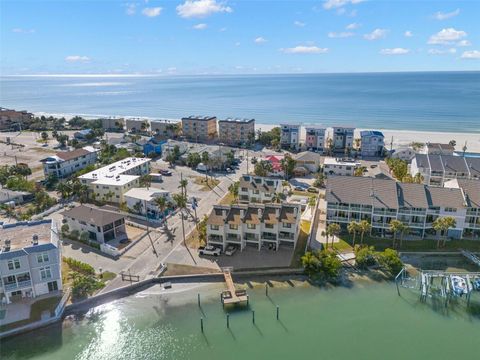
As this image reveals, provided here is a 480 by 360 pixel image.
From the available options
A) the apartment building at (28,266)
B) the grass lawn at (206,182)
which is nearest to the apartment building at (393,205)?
the grass lawn at (206,182)

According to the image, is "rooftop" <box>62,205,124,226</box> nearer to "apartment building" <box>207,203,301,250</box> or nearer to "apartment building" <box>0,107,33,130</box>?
"apartment building" <box>207,203,301,250</box>

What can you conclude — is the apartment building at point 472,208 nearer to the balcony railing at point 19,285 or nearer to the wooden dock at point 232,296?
the wooden dock at point 232,296

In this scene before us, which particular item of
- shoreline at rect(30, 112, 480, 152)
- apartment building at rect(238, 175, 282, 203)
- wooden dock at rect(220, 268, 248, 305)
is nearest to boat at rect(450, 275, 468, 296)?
wooden dock at rect(220, 268, 248, 305)

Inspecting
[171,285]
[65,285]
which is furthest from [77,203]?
[171,285]

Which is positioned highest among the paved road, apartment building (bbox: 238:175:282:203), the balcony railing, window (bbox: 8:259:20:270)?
apartment building (bbox: 238:175:282:203)

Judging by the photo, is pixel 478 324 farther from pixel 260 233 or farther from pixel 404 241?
pixel 260 233

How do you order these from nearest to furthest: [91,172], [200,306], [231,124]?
[200,306]
[91,172]
[231,124]
